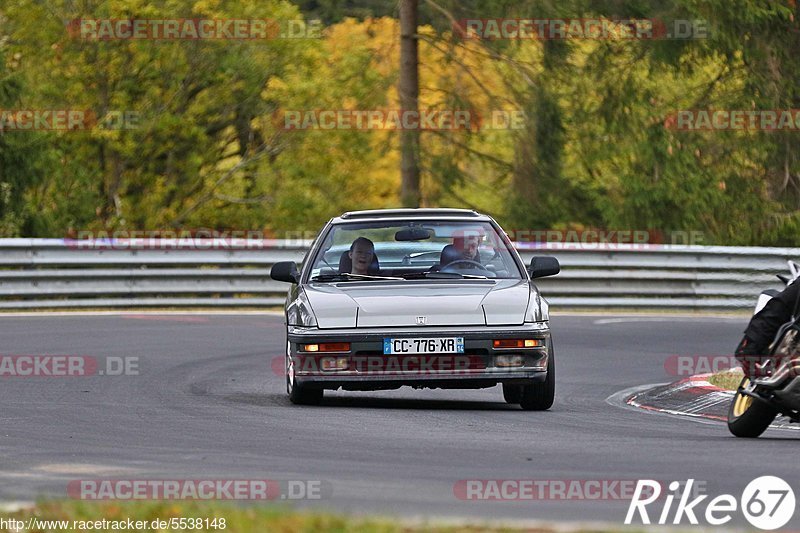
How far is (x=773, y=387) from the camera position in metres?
9.86

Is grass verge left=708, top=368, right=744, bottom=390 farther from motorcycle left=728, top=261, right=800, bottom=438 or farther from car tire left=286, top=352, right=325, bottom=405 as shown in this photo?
car tire left=286, top=352, right=325, bottom=405

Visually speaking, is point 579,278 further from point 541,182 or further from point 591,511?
point 591,511

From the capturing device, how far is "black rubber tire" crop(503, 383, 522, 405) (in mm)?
12453

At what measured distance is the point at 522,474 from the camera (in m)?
8.34

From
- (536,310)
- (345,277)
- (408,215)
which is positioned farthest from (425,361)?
(408,215)

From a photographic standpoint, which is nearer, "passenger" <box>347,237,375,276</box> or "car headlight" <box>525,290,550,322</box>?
"car headlight" <box>525,290,550,322</box>

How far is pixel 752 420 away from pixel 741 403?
19 centimetres

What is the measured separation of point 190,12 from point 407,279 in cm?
3237

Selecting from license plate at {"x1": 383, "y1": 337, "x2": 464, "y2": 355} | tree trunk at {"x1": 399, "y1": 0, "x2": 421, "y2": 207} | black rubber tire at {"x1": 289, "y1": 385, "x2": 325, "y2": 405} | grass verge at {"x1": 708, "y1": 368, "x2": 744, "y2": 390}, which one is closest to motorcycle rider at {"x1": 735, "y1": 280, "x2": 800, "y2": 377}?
license plate at {"x1": 383, "y1": 337, "x2": 464, "y2": 355}

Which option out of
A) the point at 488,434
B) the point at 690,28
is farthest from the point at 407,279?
the point at 690,28

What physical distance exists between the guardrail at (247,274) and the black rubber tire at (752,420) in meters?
13.6

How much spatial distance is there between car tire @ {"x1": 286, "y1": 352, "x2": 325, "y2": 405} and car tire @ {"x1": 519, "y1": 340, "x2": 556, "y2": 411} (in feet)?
5.03

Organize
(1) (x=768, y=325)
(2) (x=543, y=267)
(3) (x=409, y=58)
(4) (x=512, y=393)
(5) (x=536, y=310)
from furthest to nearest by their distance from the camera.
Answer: (3) (x=409, y=58) < (2) (x=543, y=267) < (4) (x=512, y=393) < (5) (x=536, y=310) < (1) (x=768, y=325)

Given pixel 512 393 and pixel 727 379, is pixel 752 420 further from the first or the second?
pixel 727 379
